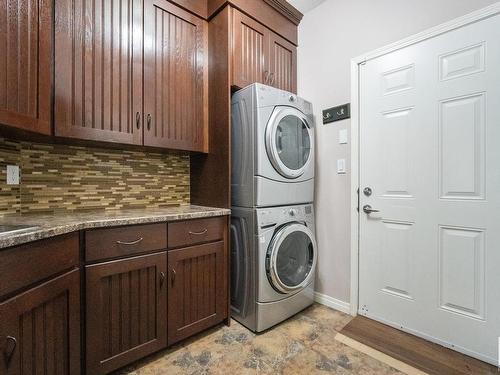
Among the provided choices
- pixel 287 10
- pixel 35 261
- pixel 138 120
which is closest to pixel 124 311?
pixel 35 261

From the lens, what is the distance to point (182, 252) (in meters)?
1.51


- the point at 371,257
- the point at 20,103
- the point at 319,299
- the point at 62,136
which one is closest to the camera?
the point at 20,103

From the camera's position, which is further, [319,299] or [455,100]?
[319,299]

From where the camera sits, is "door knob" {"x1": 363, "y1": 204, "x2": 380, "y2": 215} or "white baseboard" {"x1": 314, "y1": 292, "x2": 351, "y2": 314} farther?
"white baseboard" {"x1": 314, "y1": 292, "x2": 351, "y2": 314}

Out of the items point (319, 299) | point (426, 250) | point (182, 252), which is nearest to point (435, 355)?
point (426, 250)

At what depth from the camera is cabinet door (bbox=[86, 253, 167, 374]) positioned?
1191 millimetres

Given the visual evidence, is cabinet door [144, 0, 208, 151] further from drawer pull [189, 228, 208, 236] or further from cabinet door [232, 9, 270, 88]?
drawer pull [189, 228, 208, 236]

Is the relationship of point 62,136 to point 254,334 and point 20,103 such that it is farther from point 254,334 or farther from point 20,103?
point 254,334

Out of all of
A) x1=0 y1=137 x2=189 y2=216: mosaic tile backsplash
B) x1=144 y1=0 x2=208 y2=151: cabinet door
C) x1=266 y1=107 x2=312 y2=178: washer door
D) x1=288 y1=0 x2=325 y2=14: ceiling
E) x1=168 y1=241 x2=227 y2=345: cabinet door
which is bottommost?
x1=168 y1=241 x2=227 y2=345: cabinet door

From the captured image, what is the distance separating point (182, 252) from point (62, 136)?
932 mm

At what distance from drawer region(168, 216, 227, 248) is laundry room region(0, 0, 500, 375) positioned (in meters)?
0.01

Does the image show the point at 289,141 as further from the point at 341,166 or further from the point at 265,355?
the point at 265,355

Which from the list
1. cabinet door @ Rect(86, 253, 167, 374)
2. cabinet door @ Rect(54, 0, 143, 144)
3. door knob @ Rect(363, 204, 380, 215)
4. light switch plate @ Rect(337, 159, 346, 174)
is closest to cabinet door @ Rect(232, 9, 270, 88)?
cabinet door @ Rect(54, 0, 143, 144)

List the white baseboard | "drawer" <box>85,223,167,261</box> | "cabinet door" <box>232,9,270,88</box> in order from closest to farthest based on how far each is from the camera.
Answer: "drawer" <box>85,223,167,261</box>, "cabinet door" <box>232,9,270,88</box>, the white baseboard
